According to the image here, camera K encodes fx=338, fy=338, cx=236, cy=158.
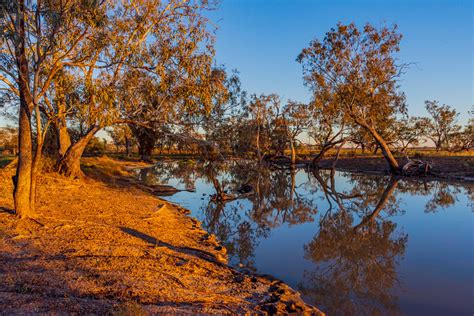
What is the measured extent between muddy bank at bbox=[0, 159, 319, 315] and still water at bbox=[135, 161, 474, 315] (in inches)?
29.5

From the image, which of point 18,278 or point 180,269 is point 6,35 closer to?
point 18,278

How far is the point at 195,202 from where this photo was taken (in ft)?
40.4

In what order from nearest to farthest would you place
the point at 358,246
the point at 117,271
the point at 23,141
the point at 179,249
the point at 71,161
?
the point at 117,271 → the point at 179,249 → the point at 23,141 → the point at 358,246 → the point at 71,161

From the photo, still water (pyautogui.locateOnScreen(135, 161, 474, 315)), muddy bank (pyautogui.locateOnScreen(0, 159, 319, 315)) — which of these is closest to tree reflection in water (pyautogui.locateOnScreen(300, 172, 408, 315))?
still water (pyautogui.locateOnScreen(135, 161, 474, 315))

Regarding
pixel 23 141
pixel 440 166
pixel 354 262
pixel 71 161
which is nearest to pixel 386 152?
pixel 440 166

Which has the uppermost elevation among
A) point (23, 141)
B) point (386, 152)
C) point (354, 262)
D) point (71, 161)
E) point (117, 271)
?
point (386, 152)

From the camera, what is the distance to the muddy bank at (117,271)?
3336 millimetres

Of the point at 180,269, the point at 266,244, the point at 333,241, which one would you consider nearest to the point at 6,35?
the point at 180,269

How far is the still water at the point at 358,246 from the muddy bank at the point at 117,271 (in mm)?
749

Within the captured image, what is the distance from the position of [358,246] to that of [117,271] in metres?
4.81

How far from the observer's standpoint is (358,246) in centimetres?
691

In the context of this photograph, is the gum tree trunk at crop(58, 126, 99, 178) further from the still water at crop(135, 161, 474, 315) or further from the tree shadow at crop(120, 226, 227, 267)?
the tree shadow at crop(120, 226, 227, 267)

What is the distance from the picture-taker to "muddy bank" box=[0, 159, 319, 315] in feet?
10.9

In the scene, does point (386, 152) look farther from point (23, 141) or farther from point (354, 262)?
point (23, 141)
